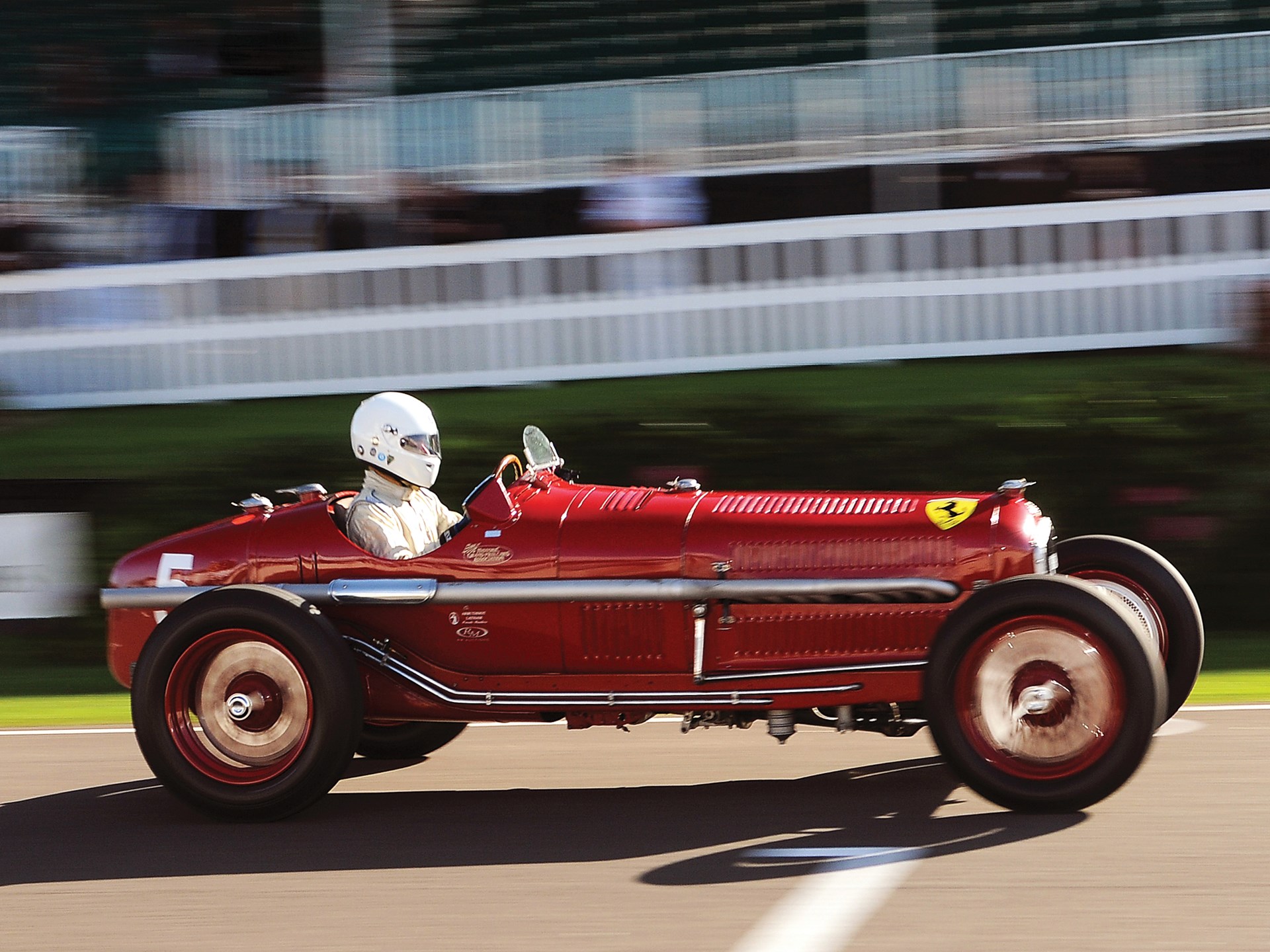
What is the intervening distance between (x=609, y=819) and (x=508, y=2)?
391 inches

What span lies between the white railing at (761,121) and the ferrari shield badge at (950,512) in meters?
5.80

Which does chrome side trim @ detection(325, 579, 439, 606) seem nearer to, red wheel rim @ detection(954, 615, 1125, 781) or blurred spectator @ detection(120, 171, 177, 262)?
red wheel rim @ detection(954, 615, 1125, 781)

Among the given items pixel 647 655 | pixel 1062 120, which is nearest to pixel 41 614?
pixel 647 655

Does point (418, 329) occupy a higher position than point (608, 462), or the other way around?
point (418, 329)

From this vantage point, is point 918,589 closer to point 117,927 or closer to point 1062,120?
point 117,927

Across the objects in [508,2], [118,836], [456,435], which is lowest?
[118,836]

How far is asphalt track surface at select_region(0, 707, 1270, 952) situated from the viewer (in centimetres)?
428

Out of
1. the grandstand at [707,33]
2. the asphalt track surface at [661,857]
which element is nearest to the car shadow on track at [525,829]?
the asphalt track surface at [661,857]

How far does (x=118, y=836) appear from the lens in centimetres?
557

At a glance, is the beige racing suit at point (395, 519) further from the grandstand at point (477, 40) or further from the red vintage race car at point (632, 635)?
the grandstand at point (477, 40)

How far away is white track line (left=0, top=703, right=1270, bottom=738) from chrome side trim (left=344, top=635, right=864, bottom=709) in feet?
4.64

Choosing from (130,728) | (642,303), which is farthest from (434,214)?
(130,728)

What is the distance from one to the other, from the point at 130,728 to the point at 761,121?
19.3 feet

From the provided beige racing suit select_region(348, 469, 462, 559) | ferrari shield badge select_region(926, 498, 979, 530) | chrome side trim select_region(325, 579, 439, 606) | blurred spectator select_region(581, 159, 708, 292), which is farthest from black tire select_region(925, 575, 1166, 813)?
blurred spectator select_region(581, 159, 708, 292)
